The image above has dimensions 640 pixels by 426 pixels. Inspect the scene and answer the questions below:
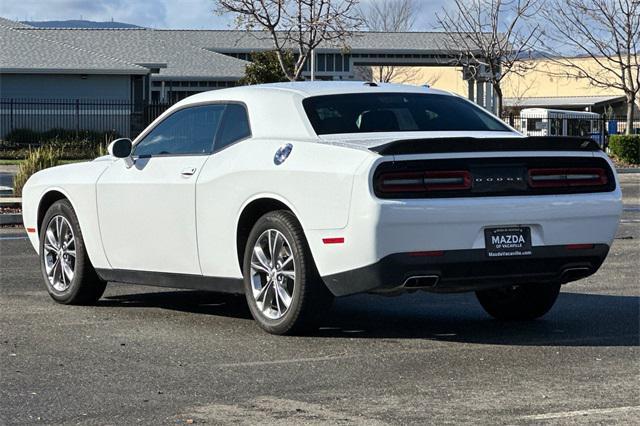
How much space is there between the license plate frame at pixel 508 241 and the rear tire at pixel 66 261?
11.2 ft

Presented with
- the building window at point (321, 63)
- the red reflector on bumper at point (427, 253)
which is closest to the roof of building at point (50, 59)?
the building window at point (321, 63)

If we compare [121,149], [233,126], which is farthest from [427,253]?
[121,149]

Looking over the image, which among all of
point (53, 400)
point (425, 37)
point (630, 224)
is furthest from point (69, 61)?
point (53, 400)

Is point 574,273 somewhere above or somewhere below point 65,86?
below

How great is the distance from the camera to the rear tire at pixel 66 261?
10.1 metres

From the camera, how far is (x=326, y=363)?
7.51 metres

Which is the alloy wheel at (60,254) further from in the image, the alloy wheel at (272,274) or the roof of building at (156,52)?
the roof of building at (156,52)

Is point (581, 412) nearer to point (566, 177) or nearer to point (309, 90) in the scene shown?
point (566, 177)

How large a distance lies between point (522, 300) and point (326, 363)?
2.21 metres

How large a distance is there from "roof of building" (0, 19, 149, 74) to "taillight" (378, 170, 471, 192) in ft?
141

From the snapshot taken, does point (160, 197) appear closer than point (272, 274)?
No

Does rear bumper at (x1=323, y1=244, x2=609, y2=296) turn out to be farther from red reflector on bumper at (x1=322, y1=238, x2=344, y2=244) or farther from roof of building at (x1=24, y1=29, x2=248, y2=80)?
roof of building at (x1=24, y1=29, x2=248, y2=80)

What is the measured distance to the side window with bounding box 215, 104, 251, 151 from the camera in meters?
9.04

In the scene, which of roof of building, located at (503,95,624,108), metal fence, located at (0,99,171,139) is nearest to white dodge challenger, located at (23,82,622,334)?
metal fence, located at (0,99,171,139)
